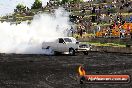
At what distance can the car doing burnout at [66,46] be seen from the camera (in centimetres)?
4084

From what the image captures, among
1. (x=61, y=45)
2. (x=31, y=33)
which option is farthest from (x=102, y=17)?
(x=61, y=45)

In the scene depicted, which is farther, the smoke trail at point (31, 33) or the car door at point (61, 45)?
the smoke trail at point (31, 33)

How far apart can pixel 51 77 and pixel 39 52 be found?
76.9ft

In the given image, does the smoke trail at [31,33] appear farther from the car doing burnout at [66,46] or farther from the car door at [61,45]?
the car door at [61,45]

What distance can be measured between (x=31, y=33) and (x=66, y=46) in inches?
398

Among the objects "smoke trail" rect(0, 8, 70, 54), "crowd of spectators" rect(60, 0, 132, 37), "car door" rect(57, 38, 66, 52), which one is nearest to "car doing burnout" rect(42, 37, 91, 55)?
"car door" rect(57, 38, 66, 52)

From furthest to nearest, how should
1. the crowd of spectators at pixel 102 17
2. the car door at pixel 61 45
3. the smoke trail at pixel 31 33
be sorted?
the crowd of spectators at pixel 102 17 < the smoke trail at pixel 31 33 < the car door at pixel 61 45

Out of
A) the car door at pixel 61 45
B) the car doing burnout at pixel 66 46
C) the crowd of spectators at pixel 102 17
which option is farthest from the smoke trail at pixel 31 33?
the car door at pixel 61 45

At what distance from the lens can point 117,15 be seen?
5741cm

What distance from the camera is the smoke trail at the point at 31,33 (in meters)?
46.9

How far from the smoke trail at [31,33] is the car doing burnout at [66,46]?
13.0 feet

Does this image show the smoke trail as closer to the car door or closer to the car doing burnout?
the car doing burnout

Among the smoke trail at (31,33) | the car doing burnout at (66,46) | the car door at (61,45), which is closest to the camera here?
the car doing burnout at (66,46)

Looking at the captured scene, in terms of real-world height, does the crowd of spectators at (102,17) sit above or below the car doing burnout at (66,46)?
above
